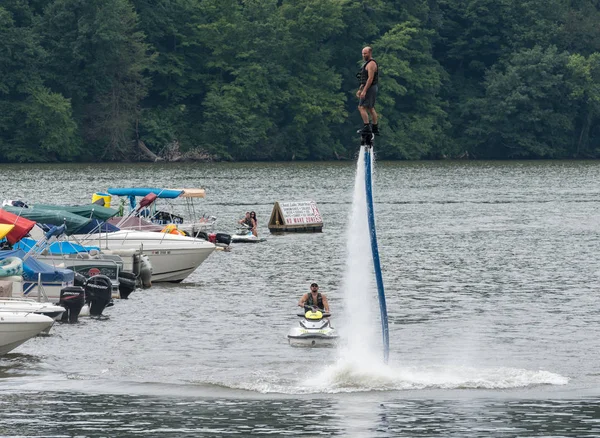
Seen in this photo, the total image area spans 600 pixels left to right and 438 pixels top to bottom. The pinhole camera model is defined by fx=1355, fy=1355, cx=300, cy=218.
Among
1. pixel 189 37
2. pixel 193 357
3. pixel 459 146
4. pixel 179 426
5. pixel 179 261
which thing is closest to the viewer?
pixel 179 426

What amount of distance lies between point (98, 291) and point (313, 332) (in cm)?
835

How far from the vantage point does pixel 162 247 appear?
179 ft

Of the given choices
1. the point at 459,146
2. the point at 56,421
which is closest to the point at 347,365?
the point at 56,421

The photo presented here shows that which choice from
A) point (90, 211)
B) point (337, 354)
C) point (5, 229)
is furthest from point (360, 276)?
point (90, 211)

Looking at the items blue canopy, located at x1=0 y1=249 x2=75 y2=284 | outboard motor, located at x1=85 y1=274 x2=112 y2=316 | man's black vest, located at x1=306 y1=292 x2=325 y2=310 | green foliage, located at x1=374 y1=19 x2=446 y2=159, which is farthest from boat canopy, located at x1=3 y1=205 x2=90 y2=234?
green foliage, located at x1=374 y1=19 x2=446 y2=159

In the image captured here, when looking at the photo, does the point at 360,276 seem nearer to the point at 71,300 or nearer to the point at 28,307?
the point at 28,307

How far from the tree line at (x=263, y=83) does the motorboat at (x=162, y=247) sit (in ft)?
366

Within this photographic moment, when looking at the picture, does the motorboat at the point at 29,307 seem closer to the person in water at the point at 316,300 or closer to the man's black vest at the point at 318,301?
the person in water at the point at 316,300

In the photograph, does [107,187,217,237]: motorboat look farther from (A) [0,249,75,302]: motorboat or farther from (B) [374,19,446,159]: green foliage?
(B) [374,19,446,159]: green foliage

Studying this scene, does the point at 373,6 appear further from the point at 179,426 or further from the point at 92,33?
the point at 179,426

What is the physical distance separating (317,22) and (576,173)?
43071 millimetres

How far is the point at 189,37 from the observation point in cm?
18238

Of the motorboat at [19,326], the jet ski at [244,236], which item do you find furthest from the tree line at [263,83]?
the motorboat at [19,326]

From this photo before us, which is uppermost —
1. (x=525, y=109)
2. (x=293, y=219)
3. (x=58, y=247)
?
(x=525, y=109)
